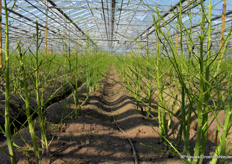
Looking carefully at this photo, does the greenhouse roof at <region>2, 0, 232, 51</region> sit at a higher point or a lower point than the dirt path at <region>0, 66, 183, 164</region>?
higher

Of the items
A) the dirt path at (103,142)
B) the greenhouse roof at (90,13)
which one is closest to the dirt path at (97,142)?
the dirt path at (103,142)

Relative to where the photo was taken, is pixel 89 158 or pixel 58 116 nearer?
pixel 89 158

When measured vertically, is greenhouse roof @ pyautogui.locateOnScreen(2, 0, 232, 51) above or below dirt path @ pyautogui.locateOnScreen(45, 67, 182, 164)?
above

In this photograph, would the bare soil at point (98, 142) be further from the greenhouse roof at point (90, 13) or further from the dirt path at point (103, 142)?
the greenhouse roof at point (90, 13)

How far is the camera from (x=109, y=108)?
3.84m

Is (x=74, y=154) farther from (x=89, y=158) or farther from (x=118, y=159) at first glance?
(x=118, y=159)

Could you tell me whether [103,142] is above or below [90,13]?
below

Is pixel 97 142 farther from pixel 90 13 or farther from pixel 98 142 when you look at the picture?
pixel 90 13

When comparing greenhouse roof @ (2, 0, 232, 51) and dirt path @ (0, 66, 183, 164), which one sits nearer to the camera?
dirt path @ (0, 66, 183, 164)

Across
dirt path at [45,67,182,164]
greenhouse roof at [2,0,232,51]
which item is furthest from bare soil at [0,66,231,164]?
greenhouse roof at [2,0,232,51]

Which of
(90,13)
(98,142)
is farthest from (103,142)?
(90,13)

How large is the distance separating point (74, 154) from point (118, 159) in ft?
1.45

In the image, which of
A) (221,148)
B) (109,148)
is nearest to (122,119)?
(109,148)

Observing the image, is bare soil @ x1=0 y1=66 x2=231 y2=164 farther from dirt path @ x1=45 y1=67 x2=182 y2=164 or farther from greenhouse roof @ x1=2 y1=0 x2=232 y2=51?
greenhouse roof @ x1=2 y1=0 x2=232 y2=51
